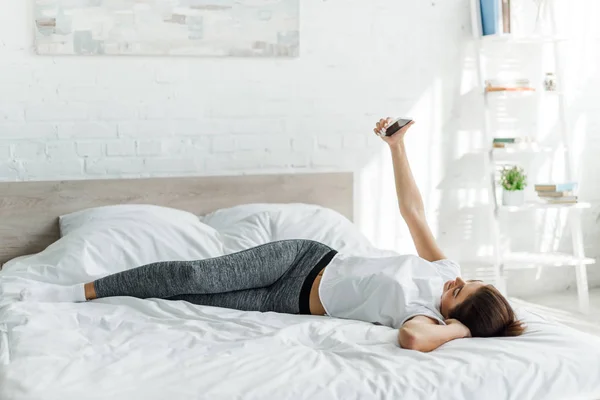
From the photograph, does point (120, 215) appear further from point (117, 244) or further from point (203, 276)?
point (203, 276)

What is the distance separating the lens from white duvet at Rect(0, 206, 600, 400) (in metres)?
1.65

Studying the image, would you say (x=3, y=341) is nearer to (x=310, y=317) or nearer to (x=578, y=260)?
(x=310, y=317)

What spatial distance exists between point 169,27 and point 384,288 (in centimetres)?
171

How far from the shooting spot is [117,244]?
280cm

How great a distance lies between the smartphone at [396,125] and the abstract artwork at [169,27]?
847 mm

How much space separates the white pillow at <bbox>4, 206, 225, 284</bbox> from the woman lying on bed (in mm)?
216

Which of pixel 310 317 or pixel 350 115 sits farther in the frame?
pixel 350 115

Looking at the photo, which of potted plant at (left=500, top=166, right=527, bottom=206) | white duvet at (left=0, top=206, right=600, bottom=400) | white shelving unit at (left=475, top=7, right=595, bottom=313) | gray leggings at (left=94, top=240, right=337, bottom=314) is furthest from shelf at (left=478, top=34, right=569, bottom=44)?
white duvet at (left=0, top=206, right=600, bottom=400)

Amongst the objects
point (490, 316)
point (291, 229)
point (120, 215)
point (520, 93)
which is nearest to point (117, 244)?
point (120, 215)

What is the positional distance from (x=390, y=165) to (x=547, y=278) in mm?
1165

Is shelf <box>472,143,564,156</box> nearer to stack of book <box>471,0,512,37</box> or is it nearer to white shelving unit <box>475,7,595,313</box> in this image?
white shelving unit <box>475,7,595,313</box>

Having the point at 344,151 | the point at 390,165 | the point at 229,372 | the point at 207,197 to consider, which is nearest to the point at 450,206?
the point at 390,165

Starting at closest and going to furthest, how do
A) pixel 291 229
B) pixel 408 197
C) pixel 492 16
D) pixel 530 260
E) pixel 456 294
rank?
pixel 456 294 < pixel 408 197 < pixel 291 229 < pixel 492 16 < pixel 530 260

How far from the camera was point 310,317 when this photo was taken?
2.33m
